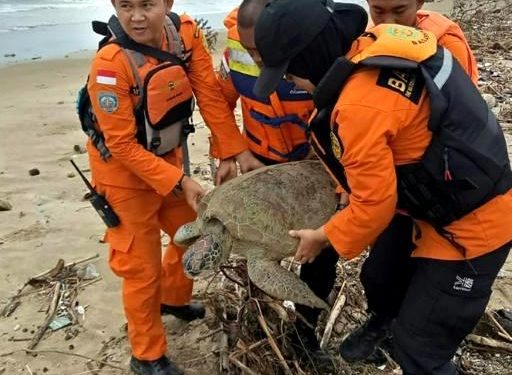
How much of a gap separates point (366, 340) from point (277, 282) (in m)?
0.82

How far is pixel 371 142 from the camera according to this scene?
1943 mm

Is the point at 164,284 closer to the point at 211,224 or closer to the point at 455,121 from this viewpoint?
the point at 211,224

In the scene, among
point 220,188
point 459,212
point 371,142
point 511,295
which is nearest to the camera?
point 371,142

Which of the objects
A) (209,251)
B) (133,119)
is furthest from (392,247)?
(133,119)

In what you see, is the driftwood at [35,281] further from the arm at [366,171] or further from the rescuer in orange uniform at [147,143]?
the arm at [366,171]

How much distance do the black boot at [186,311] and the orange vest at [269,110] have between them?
3.64 feet

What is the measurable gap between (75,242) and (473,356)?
2.97 metres

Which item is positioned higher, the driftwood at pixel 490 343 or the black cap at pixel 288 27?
the black cap at pixel 288 27

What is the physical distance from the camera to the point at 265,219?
2.56 metres

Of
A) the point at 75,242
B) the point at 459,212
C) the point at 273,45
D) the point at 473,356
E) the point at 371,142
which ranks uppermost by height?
the point at 273,45

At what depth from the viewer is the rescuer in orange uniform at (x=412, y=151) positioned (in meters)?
1.97

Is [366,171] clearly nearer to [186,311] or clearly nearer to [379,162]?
[379,162]

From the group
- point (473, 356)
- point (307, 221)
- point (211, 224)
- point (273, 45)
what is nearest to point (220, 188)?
point (211, 224)

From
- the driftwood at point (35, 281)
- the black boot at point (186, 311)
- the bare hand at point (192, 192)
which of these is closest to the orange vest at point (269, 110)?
the bare hand at point (192, 192)
